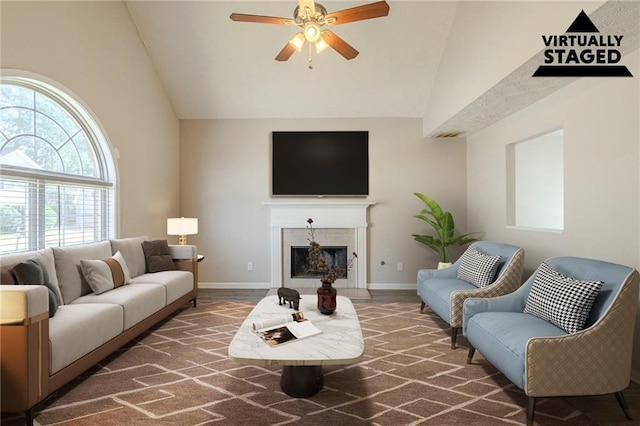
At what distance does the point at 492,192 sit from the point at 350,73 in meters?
2.55

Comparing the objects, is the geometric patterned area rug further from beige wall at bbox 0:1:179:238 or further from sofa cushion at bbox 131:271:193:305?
beige wall at bbox 0:1:179:238

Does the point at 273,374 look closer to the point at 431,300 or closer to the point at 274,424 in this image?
the point at 274,424

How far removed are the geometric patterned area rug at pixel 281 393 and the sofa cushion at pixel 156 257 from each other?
1.13m

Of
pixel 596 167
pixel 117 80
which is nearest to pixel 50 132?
pixel 117 80

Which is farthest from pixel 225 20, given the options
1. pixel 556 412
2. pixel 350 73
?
pixel 556 412

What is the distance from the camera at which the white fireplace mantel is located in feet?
19.4

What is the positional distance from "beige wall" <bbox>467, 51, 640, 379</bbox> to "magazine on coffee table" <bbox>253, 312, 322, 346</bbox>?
7.82ft

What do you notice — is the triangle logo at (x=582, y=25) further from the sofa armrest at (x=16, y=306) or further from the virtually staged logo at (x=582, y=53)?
the sofa armrest at (x=16, y=306)

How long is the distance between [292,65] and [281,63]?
0.16 metres

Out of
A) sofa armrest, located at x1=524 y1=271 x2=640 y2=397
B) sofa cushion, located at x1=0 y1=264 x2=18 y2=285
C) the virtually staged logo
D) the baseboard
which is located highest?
the virtually staged logo

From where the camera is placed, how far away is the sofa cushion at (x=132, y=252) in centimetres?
418

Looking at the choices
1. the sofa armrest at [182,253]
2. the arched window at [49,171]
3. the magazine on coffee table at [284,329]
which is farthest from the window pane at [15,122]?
the magazine on coffee table at [284,329]

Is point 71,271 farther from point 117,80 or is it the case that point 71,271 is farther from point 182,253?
point 117,80

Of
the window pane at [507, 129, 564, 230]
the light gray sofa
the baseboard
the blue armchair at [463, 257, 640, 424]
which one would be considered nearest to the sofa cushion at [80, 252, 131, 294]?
the light gray sofa
